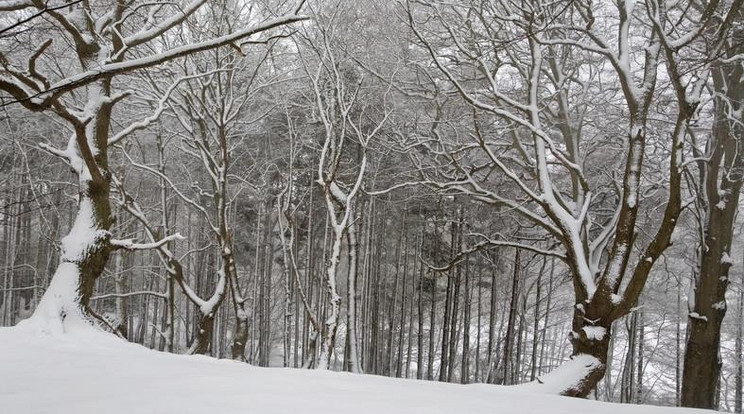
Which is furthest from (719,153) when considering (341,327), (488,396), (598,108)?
(341,327)

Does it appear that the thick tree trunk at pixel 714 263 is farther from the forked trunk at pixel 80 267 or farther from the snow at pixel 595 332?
the forked trunk at pixel 80 267

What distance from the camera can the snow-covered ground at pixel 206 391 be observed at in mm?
2391

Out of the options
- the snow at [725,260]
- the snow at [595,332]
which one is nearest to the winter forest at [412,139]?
the snow at [595,332]

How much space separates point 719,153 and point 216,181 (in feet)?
27.5

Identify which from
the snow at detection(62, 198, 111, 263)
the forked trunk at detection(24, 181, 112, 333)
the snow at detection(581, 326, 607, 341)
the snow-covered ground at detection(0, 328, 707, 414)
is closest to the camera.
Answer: the snow-covered ground at detection(0, 328, 707, 414)

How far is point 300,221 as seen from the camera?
1750 cm

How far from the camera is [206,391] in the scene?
2703 millimetres

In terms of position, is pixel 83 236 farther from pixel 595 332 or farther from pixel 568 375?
pixel 595 332

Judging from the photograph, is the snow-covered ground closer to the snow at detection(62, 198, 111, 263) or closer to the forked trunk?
the forked trunk

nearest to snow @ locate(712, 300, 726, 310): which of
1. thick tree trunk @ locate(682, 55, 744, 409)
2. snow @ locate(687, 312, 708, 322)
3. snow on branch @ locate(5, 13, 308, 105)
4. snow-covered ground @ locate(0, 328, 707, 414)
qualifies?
thick tree trunk @ locate(682, 55, 744, 409)

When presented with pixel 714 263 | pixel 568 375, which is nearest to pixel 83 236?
pixel 568 375

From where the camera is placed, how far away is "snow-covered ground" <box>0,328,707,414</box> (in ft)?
7.84

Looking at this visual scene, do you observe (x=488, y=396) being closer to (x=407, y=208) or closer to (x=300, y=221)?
(x=407, y=208)

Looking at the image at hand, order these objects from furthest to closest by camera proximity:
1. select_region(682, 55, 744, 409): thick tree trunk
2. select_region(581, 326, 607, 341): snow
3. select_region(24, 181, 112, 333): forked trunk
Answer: select_region(682, 55, 744, 409): thick tree trunk → select_region(581, 326, 607, 341): snow → select_region(24, 181, 112, 333): forked trunk
